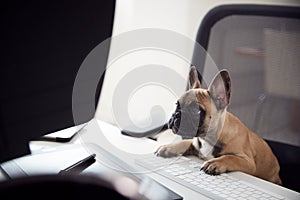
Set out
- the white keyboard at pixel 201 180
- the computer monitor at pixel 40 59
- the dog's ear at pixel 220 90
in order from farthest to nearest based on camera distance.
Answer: the dog's ear at pixel 220 90 → the white keyboard at pixel 201 180 → the computer monitor at pixel 40 59

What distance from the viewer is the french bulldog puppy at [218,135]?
0.85 meters

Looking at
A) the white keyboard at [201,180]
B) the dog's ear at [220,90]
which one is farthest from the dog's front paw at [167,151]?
the dog's ear at [220,90]

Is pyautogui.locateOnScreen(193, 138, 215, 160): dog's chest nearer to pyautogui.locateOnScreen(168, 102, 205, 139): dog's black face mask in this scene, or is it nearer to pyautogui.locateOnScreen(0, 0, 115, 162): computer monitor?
Result: pyautogui.locateOnScreen(168, 102, 205, 139): dog's black face mask

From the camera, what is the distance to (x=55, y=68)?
2.40ft

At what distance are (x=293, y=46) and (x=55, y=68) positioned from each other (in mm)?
499

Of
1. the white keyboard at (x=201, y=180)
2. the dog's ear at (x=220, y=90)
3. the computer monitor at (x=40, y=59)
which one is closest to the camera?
the computer monitor at (x=40, y=59)

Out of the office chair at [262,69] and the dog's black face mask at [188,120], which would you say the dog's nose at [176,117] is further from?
the office chair at [262,69]

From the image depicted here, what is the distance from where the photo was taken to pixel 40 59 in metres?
0.70

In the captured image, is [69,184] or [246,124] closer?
[69,184]

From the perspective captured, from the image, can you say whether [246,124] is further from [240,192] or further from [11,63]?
[11,63]

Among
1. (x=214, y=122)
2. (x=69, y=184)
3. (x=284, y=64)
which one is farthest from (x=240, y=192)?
(x=69, y=184)

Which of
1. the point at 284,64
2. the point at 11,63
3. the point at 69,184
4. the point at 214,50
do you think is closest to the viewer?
the point at 69,184

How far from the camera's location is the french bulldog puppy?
0.85 metres

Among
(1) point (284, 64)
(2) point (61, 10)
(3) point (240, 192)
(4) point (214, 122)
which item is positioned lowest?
(3) point (240, 192)
